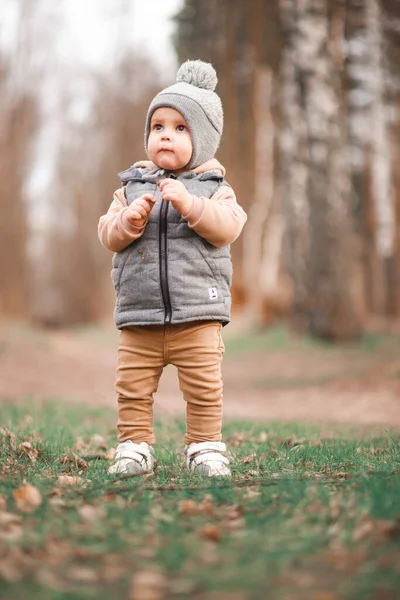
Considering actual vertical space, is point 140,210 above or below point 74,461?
above

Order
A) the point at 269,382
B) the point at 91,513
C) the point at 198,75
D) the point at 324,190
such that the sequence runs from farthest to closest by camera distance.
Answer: the point at 324,190
the point at 269,382
the point at 198,75
the point at 91,513

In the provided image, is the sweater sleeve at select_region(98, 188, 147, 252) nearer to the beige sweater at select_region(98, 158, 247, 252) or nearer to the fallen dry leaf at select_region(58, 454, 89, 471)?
the beige sweater at select_region(98, 158, 247, 252)

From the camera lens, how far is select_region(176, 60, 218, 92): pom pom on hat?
4238mm

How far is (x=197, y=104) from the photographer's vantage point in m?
4.03

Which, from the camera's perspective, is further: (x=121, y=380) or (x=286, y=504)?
(x=121, y=380)

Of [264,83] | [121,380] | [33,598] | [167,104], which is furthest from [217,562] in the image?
[264,83]

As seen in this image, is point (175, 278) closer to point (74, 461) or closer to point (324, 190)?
point (74, 461)

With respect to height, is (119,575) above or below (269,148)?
below

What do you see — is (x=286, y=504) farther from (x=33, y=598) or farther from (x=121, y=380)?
(x=121, y=380)

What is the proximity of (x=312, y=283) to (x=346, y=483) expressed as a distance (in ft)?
35.4

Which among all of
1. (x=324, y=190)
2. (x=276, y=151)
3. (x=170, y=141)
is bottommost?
(x=170, y=141)

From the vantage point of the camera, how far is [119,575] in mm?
2137

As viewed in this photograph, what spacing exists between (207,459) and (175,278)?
0.94 metres

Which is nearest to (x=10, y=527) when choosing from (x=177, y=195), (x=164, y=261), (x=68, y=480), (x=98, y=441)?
(x=68, y=480)
